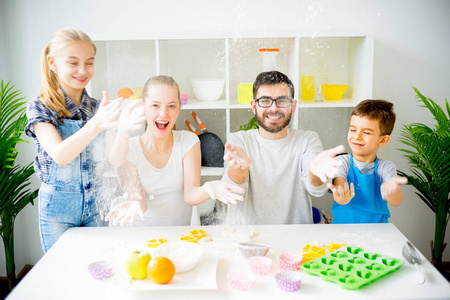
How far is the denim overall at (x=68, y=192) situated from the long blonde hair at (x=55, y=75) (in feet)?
0.16

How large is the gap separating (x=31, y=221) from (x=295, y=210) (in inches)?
56.1

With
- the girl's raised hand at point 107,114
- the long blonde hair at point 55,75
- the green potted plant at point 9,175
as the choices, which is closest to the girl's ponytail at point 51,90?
the long blonde hair at point 55,75

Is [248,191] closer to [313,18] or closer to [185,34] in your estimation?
[185,34]

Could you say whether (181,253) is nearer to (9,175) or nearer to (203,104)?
(203,104)

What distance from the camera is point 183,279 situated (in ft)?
2.94

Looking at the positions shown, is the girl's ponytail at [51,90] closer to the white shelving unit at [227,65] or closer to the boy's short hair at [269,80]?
the white shelving unit at [227,65]

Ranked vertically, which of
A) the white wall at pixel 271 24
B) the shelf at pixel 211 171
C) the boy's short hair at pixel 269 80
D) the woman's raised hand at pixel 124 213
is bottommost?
the woman's raised hand at pixel 124 213

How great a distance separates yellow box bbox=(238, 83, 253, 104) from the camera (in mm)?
1592

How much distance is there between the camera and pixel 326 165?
1.15m

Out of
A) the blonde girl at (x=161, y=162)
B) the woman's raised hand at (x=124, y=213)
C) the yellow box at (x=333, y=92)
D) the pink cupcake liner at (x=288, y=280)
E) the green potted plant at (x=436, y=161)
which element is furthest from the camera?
the yellow box at (x=333, y=92)

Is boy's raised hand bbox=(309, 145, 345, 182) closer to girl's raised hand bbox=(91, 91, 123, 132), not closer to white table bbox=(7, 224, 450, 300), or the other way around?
white table bbox=(7, 224, 450, 300)

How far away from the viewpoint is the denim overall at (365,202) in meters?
1.31

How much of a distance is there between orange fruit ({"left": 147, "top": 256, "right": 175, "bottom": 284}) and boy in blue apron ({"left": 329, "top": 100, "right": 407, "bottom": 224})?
0.64m

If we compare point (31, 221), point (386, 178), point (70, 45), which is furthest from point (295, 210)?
point (31, 221)
